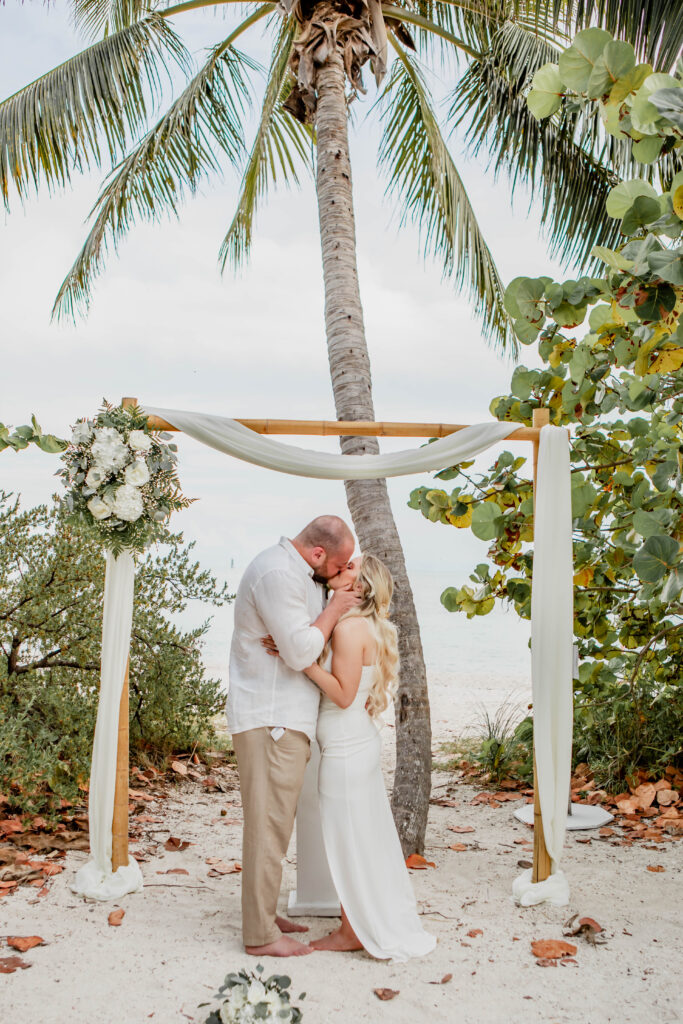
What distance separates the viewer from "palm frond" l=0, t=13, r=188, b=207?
7086 millimetres

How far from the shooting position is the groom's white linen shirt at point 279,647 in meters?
3.63

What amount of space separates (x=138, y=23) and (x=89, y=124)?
106 cm

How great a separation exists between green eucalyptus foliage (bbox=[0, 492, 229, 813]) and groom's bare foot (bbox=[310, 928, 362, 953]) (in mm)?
2271

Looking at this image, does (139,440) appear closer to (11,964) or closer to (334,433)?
(334,433)

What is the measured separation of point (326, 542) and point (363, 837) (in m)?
1.34

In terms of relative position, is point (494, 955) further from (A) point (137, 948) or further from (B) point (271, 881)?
(A) point (137, 948)

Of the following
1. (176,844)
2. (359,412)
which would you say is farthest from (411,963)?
(359,412)

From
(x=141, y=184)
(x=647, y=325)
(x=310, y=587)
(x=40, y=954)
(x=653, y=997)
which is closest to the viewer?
(x=647, y=325)

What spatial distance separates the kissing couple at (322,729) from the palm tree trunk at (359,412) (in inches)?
55.2

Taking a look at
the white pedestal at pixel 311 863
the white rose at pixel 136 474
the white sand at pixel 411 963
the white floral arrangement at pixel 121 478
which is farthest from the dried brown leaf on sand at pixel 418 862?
the white rose at pixel 136 474

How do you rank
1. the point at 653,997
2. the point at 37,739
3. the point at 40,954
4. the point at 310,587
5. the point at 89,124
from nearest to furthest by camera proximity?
the point at 653,997 < the point at 40,954 < the point at 310,587 < the point at 37,739 < the point at 89,124

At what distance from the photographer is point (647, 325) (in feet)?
9.40

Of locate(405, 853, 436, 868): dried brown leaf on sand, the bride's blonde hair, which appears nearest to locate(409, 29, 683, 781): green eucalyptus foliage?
the bride's blonde hair

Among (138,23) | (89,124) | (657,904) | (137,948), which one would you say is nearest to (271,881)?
(137,948)
